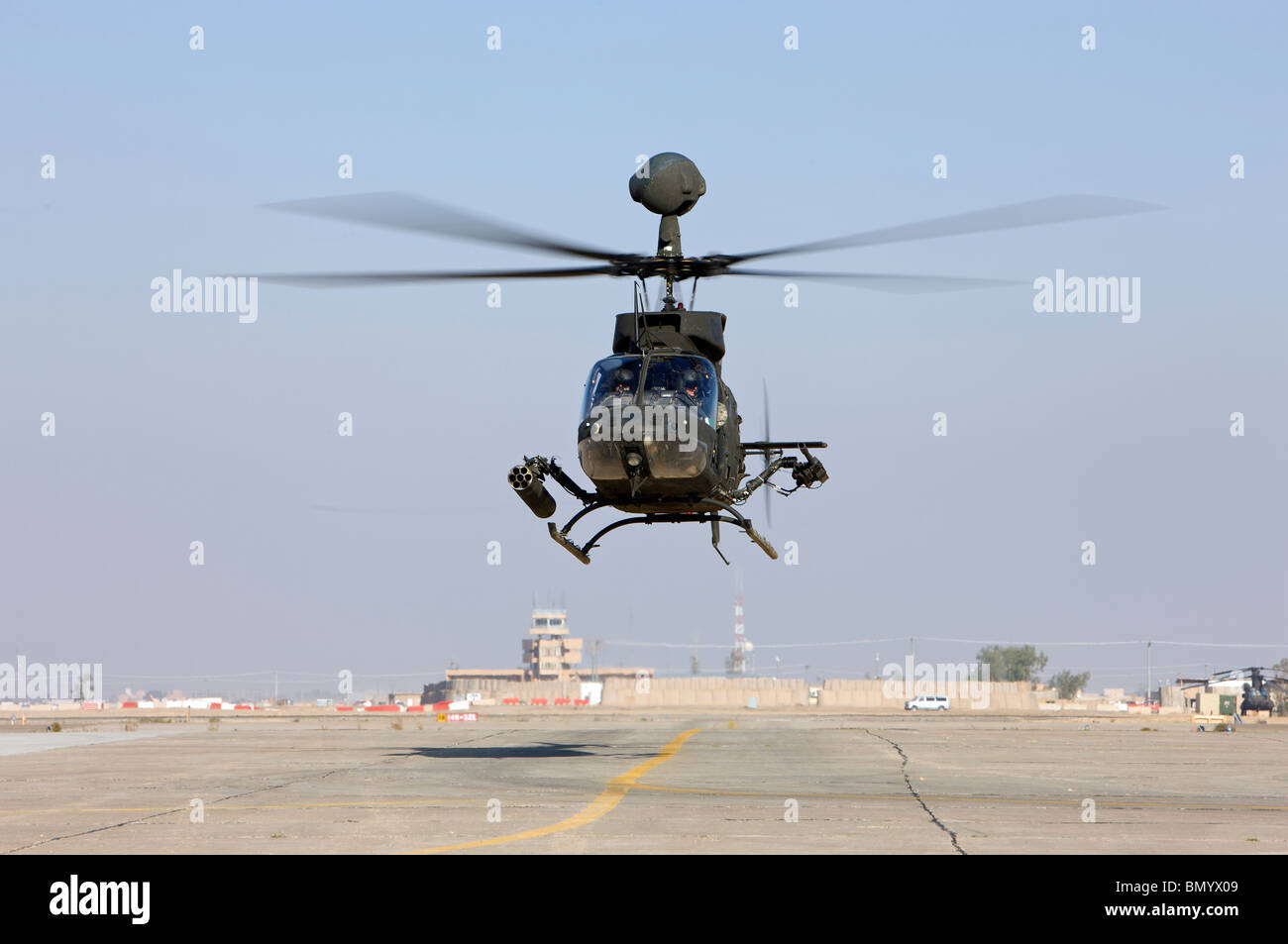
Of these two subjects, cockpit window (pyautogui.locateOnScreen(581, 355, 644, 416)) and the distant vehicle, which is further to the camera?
the distant vehicle

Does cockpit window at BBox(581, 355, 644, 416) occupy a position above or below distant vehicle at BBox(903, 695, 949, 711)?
above

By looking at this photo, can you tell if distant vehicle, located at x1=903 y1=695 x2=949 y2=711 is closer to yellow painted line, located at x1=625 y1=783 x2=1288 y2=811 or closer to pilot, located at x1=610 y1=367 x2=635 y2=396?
pilot, located at x1=610 y1=367 x2=635 y2=396

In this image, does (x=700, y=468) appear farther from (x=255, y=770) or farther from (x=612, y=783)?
(x=255, y=770)

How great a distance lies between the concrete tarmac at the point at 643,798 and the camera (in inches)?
530

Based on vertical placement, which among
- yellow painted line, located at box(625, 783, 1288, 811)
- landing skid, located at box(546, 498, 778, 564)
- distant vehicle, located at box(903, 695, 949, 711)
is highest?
landing skid, located at box(546, 498, 778, 564)

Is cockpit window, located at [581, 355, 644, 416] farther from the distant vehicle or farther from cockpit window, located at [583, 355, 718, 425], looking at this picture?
the distant vehicle

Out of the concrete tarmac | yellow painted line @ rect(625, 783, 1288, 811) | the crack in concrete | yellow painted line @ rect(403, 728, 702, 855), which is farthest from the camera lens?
yellow painted line @ rect(625, 783, 1288, 811)

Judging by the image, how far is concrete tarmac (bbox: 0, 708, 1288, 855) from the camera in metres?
13.5

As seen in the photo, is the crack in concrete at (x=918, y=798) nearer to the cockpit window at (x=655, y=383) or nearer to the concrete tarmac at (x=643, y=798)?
the concrete tarmac at (x=643, y=798)

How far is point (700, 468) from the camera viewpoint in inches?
891

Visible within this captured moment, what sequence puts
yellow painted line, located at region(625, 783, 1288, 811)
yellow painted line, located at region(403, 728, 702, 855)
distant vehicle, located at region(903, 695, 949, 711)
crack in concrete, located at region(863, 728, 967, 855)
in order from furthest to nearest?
distant vehicle, located at region(903, 695, 949, 711) < yellow painted line, located at region(625, 783, 1288, 811) < crack in concrete, located at region(863, 728, 967, 855) < yellow painted line, located at region(403, 728, 702, 855)

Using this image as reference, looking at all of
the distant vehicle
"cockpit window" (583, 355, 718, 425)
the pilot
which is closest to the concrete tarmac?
"cockpit window" (583, 355, 718, 425)

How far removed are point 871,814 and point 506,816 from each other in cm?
470
